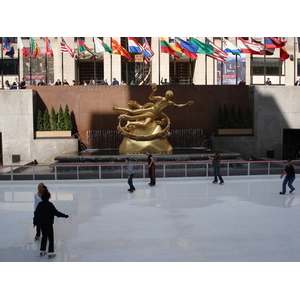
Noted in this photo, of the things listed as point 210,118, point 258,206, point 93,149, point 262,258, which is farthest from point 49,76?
point 262,258

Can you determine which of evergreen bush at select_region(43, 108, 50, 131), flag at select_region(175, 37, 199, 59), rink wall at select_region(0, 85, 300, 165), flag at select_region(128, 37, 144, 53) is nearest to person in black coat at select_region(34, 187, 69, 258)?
evergreen bush at select_region(43, 108, 50, 131)

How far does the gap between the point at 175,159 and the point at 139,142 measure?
226 centimetres

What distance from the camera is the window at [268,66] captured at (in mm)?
37188

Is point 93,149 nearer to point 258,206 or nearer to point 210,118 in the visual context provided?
point 210,118

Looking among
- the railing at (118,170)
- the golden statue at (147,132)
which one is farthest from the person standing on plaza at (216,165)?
the golden statue at (147,132)

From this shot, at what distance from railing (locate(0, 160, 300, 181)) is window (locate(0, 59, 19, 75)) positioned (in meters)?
25.3

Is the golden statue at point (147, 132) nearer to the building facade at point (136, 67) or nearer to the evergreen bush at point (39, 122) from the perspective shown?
the evergreen bush at point (39, 122)

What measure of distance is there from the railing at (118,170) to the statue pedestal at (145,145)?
2.91 metres

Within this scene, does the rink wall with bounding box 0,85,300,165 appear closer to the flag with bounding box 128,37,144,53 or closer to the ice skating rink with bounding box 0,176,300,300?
the flag with bounding box 128,37,144,53

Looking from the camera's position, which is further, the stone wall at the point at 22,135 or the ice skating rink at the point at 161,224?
the stone wall at the point at 22,135

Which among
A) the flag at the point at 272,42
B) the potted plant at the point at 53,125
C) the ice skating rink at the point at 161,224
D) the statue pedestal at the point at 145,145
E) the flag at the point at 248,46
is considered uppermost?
the flag at the point at 272,42

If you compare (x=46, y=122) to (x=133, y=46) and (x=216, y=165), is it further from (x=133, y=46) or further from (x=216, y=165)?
(x=216, y=165)

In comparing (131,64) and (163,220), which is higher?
(131,64)

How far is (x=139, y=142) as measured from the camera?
57.4 feet
